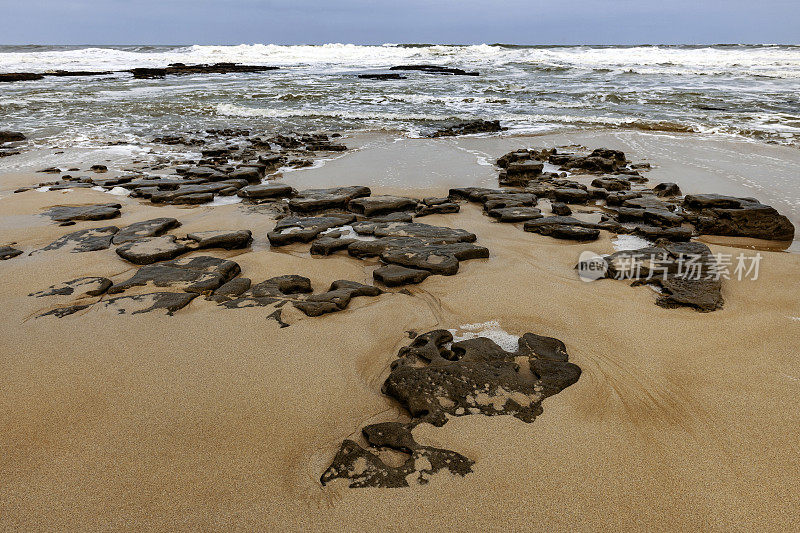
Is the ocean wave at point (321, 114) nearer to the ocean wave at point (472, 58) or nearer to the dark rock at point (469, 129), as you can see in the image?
the dark rock at point (469, 129)

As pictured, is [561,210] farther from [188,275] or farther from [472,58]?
[472,58]

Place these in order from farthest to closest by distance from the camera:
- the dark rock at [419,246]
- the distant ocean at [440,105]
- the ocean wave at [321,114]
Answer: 1. the ocean wave at [321,114]
2. the distant ocean at [440,105]
3. the dark rock at [419,246]

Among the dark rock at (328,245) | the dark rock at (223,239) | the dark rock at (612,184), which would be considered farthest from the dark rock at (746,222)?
the dark rock at (223,239)

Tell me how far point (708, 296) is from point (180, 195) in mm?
5268

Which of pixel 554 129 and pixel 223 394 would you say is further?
pixel 554 129

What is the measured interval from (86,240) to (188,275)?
1.51m

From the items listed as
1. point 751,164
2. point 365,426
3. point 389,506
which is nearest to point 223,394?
point 365,426

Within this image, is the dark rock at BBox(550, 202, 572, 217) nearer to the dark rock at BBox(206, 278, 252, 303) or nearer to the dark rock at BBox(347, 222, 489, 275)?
the dark rock at BBox(347, 222, 489, 275)

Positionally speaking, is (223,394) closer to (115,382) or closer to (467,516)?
(115,382)

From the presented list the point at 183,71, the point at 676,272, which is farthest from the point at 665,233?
the point at 183,71

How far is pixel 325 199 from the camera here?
202 inches

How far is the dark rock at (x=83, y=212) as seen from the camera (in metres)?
4.73

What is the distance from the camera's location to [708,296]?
9.50 feet

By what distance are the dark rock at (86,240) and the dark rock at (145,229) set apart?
8cm
